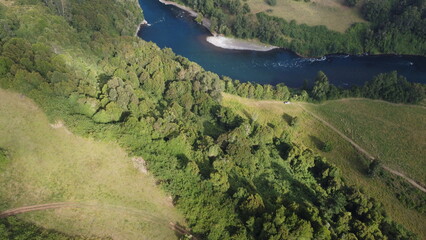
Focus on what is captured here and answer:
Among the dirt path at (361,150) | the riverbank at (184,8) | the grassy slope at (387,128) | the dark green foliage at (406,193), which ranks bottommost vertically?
the dark green foliage at (406,193)

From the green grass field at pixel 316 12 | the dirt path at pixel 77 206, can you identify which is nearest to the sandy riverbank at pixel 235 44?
the green grass field at pixel 316 12

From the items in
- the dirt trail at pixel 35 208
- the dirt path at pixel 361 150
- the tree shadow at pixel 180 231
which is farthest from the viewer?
the dirt path at pixel 361 150

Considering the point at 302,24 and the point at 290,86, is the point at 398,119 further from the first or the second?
the point at 302,24

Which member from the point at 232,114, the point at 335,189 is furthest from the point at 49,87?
the point at 335,189

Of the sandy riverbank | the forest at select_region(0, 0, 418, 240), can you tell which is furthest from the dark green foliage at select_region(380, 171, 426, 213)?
the sandy riverbank

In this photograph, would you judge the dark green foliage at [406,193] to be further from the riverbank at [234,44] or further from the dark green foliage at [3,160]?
the dark green foliage at [3,160]

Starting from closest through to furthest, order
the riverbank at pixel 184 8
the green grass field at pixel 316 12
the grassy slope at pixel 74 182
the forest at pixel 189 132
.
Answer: the grassy slope at pixel 74 182 < the forest at pixel 189 132 < the green grass field at pixel 316 12 < the riverbank at pixel 184 8

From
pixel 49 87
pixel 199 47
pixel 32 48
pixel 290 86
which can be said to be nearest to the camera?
pixel 49 87
